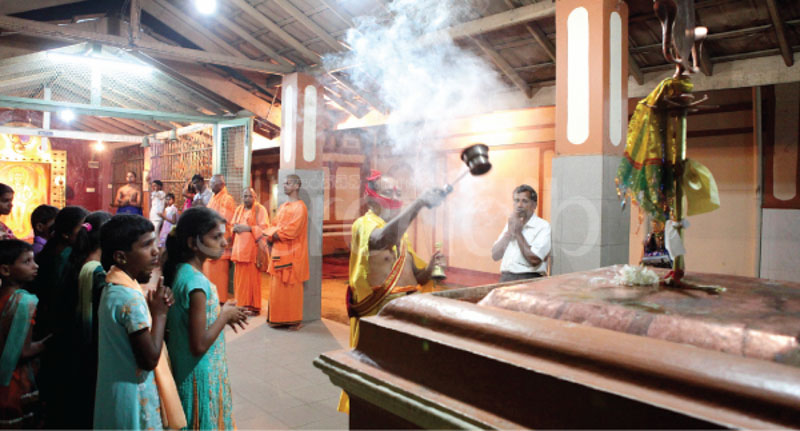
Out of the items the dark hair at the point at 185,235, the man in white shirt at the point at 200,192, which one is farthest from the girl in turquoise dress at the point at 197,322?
the man in white shirt at the point at 200,192

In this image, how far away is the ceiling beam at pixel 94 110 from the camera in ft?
22.3

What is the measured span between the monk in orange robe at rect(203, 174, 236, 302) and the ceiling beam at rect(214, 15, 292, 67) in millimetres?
2150

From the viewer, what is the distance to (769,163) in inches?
244

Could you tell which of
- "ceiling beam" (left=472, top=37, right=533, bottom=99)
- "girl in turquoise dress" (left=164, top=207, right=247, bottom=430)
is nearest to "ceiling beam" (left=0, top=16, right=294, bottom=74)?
"ceiling beam" (left=472, top=37, right=533, bottom=99)

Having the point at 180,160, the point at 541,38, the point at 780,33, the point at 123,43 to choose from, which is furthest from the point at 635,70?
the point at 180,160

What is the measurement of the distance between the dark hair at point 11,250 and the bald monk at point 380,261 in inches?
75.1

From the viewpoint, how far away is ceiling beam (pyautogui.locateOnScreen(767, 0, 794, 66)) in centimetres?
477

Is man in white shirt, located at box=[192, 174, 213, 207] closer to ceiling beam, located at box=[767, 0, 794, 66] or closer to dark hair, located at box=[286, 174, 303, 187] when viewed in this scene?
dark hair, located at box=[286, 174, 303, 187]

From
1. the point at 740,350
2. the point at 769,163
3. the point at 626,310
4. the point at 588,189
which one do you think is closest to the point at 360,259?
the point at 588,189

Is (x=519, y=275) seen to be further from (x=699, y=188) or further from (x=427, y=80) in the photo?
(x=427, y=80)

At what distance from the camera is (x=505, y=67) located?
6.82 m

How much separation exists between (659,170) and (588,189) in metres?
2.10

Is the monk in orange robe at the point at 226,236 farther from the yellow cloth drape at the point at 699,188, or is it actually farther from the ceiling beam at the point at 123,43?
the yellow cloth drape at the point at 699,188

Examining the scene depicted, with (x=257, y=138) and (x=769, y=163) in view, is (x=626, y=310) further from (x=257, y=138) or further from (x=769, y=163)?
(x=257, y=138)
